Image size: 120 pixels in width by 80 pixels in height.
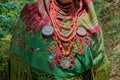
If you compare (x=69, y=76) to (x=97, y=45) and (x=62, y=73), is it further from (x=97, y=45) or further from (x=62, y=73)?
(x=97, y=45)

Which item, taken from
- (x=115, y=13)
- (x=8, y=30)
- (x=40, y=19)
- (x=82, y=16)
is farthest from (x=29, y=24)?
(x=115, y=13)

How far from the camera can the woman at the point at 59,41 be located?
196cm

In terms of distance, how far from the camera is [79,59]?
2.00m

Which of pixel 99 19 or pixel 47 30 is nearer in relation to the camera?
pixel 47 30

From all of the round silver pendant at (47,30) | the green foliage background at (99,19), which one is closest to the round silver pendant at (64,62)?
the round silver pendant at (47,30)

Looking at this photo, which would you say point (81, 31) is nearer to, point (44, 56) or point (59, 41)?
point (59, 41)

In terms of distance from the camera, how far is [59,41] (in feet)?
6.45

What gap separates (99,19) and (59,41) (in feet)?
8.69

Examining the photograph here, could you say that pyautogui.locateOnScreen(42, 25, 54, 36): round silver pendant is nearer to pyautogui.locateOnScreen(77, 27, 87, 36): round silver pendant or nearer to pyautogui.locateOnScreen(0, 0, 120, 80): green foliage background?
pyautogui.locateOnScreen(77, 27, 87, 36): round silver pendant

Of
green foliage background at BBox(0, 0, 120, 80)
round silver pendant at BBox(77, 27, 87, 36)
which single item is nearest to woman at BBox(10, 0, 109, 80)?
round silver pendant at BBox(77, 27, 87, 36)

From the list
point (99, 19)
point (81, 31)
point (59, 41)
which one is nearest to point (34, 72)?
point (59, 41)

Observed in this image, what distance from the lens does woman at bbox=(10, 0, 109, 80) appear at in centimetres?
196

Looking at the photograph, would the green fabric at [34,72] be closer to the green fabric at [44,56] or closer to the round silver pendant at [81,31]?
the green fabric at [44,56]

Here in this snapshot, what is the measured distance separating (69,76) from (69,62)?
79 millimetres
